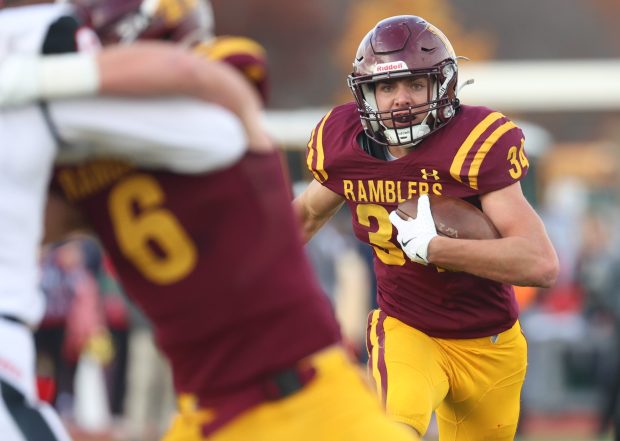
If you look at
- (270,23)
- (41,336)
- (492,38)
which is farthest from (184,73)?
(492,38)

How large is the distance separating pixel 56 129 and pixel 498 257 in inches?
80.7

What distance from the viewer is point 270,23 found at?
115ft

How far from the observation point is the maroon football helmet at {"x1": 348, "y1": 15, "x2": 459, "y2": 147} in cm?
482

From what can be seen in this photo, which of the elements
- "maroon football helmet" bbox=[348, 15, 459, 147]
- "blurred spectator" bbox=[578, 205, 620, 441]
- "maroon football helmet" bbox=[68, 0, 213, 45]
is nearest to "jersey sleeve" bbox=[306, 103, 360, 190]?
"maroon football helmet" bbox=[348, 15, 459, 147]

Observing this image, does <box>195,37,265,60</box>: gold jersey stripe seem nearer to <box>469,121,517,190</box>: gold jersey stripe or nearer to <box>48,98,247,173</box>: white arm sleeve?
<box>48,98,247,173</box>: white arm sleeve

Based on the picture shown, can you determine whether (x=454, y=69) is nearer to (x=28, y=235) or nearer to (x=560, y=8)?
(x=28, y=235)

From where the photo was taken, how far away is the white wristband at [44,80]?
2.84 meters

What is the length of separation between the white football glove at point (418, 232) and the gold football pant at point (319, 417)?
1469mm

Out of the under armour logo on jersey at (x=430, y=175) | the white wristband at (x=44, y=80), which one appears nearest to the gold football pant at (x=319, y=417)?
the white wristband at (x=44, y=80)

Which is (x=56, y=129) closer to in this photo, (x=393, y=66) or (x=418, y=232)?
(x=418, y=232)

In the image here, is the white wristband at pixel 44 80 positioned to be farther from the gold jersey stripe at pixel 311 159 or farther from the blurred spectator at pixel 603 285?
the blurred spectator at pixel 603 285

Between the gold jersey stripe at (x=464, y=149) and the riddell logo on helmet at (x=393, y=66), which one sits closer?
the gold jersey stripe at (x=464, y=149)

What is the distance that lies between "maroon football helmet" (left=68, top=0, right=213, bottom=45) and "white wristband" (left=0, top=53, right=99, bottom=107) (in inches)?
13.6

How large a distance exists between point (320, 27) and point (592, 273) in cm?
2542
